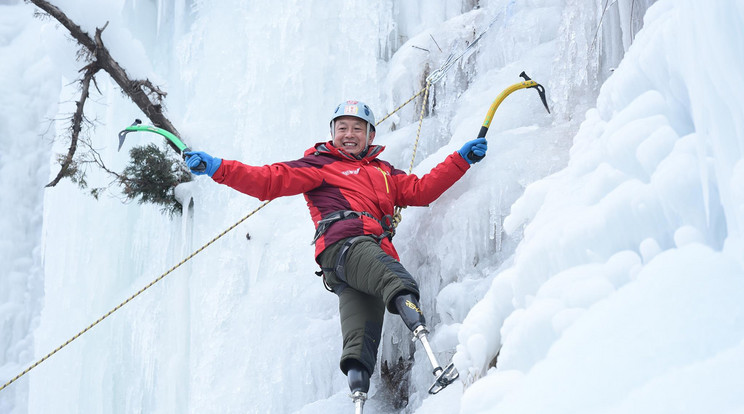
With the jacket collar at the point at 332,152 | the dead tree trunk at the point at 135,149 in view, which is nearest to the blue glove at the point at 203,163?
the jacket collar at the point at 332,152

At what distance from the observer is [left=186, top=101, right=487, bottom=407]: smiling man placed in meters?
2.44

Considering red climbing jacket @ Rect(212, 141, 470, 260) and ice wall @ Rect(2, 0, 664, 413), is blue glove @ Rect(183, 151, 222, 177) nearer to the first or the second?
red climbing jacket @ Rect(212, 141, 470, 260)

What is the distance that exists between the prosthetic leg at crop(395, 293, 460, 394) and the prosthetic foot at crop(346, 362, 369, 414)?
30 cm

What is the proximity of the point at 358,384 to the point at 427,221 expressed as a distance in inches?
45.1

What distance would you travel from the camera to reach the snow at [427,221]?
120 cm

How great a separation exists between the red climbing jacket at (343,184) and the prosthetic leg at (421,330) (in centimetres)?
50

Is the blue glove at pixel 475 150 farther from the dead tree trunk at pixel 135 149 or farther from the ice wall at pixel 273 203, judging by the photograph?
the dead tree trunk at pixel 135 149

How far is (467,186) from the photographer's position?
3.10 meters

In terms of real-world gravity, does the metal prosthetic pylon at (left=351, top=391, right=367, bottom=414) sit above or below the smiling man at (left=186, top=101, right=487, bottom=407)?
below

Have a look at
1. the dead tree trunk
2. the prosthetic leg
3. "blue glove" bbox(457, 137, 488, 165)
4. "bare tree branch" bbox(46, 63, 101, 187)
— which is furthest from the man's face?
"bare tree branch" bbox(46, 63, 101, 187)

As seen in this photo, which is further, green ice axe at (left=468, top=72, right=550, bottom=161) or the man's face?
the man's face

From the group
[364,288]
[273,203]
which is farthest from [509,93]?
[273,203]

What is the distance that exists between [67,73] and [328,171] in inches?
131

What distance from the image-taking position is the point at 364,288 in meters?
2.57
